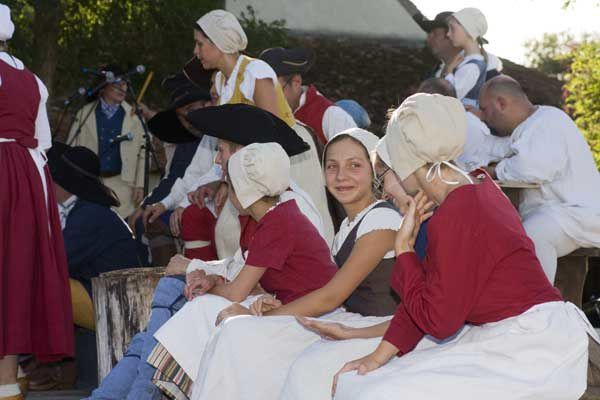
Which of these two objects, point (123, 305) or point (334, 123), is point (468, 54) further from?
point (123, 305)

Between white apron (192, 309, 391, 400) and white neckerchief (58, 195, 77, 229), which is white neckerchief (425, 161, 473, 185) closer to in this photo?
white apron (192, 309, 391, 400)

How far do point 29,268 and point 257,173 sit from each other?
6.98ft

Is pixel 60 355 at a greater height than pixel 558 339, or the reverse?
pixel 558 339

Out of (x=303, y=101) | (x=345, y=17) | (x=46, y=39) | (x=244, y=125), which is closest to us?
(x=244, y=125)

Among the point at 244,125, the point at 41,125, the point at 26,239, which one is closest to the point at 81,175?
the point at 41,125

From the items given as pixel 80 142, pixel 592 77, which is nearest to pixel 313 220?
pixel 80 142

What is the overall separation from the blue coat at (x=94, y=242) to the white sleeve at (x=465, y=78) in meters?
2.29

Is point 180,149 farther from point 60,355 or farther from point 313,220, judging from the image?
point 313,220

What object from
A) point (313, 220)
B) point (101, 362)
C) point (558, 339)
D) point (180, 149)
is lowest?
point (101, 362)

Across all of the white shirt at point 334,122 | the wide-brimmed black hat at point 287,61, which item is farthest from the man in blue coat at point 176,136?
the white shirt at point 334,122

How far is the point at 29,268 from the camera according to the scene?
6742 mm

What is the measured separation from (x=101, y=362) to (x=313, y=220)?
4.85ft

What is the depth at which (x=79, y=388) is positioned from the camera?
7465 millimetres

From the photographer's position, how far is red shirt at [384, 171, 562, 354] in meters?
3.64
